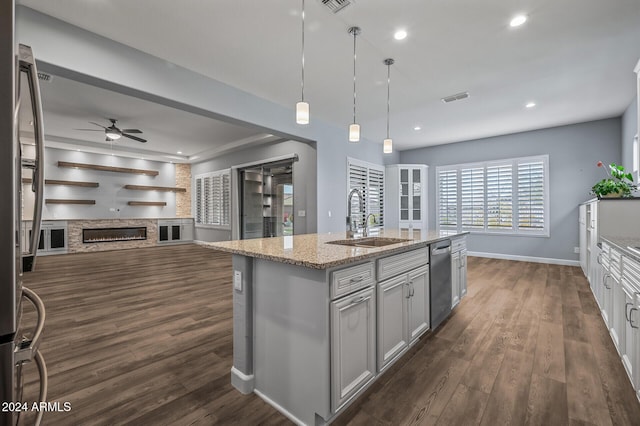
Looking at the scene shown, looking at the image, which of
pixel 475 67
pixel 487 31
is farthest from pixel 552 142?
pixel 487 31

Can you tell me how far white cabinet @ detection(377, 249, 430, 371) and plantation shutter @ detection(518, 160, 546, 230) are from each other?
16.4 ft

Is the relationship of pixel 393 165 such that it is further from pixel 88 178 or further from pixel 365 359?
pixel 88 178

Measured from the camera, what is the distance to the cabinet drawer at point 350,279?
62.7 inches

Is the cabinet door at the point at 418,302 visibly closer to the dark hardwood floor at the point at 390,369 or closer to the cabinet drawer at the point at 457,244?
the dark hardwood floor at the point at 390,369

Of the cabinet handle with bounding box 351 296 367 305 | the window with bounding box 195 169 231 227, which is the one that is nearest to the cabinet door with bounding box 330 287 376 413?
the cabinet handle with bounding box 351 296 367 305

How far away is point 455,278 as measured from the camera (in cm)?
332

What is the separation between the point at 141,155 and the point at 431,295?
907 centimetres

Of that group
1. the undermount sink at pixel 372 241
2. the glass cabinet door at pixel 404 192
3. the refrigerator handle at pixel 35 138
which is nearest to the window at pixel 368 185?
the glass cabinet door at pixel 404 192

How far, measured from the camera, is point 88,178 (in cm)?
812

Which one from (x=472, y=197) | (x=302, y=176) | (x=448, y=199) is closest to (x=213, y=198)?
(x=302, y=176)

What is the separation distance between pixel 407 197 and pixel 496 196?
6.38ft

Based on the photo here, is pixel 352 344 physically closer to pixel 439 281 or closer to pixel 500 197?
pixel 439 281

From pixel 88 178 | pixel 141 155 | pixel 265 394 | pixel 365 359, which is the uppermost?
pixel 141 155

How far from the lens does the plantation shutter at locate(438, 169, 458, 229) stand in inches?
287
